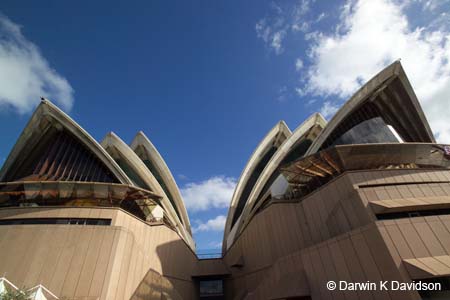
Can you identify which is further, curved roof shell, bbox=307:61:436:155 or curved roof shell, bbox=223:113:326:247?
curved roof shell, bbox=223:113:326:247

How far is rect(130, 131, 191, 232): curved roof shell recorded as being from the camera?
25062 mm

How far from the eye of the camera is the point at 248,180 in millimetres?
26703

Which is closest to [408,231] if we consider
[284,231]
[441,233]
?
[441,233]

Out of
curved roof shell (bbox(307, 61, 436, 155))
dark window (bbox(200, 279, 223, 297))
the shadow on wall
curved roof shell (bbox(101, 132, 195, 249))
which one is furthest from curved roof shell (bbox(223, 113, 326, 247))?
curved roof shell (bbox(101, 132, 195, 249))

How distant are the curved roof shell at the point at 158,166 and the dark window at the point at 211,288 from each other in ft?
28.4

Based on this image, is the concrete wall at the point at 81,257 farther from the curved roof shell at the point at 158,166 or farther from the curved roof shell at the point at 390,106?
the curved roof shell at the point at 390,106

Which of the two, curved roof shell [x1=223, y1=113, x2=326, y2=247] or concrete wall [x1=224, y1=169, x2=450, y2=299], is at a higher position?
curved roof shell [x1=223, y1=113, x2=326, y2=247]

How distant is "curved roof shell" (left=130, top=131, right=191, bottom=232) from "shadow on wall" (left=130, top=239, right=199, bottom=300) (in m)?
7.16

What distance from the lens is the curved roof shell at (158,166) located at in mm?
25062

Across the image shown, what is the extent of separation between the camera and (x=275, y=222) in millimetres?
14219

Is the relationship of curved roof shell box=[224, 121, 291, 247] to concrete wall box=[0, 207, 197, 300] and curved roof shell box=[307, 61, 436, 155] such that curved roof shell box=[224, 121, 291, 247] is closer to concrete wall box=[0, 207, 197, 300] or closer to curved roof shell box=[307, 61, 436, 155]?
curved roof shell box=[307, 61, 436, 155]

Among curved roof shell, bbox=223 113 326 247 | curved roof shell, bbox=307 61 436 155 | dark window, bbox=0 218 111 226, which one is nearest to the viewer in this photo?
dark window, bbox=0 218 111 226

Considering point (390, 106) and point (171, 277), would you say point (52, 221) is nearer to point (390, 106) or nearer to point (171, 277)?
point (171, 277)

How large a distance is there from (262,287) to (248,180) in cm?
1548
